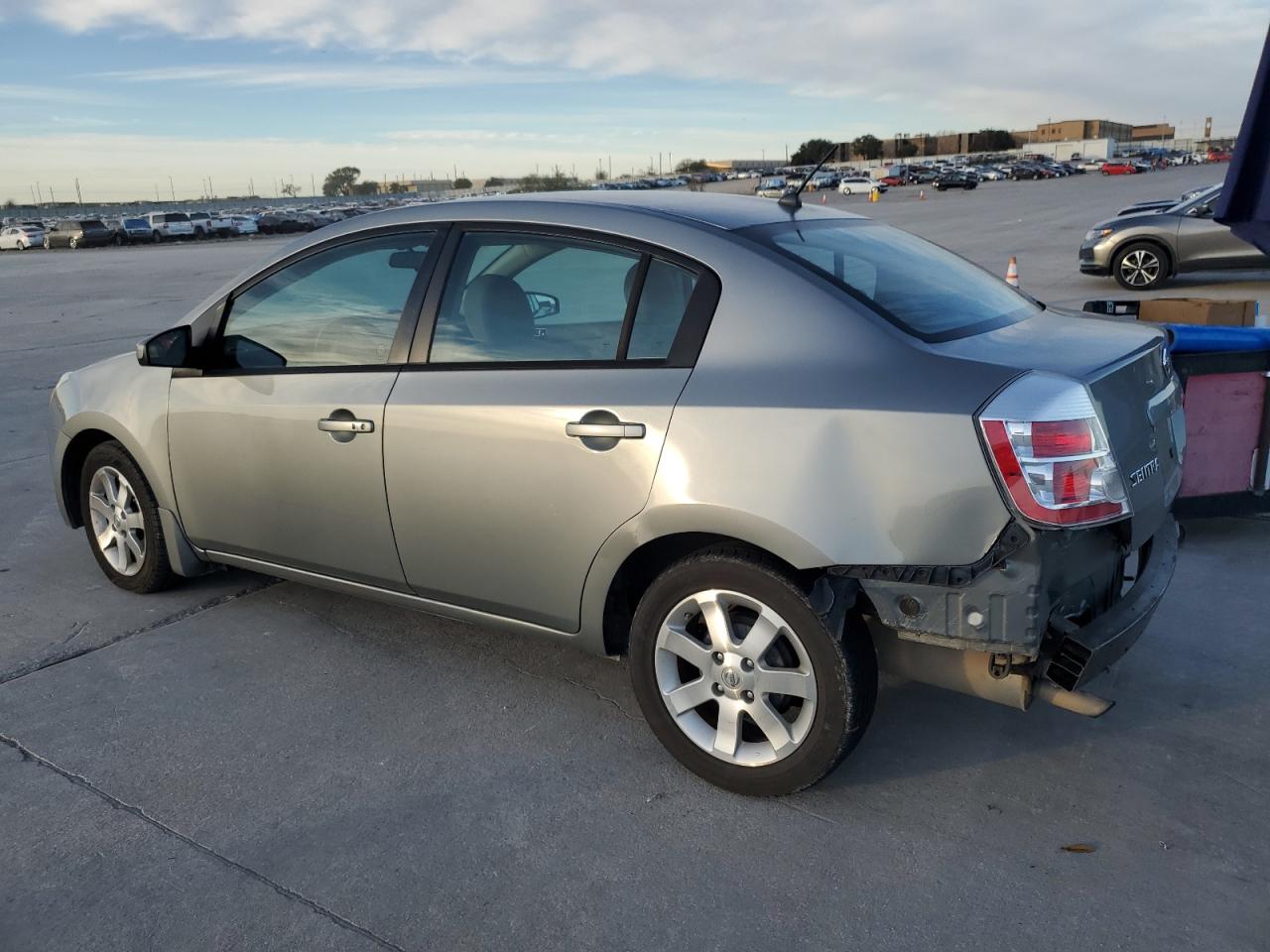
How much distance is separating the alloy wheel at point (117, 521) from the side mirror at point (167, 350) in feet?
2.33

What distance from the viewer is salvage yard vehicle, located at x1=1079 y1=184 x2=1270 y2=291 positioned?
46.5 ft

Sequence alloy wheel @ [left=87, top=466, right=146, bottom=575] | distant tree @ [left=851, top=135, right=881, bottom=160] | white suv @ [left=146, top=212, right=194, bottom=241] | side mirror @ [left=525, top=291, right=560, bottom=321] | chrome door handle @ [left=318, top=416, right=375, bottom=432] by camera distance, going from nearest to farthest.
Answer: side mirror @ [left=525, top=291, right=560, bottom=321], chrome door handle @ [left=318, top=416, right=375, bottom=432], alloy wheel @ [left=87, top=466, right=146, bottom=575], white suv @ [left=146, top=212, right=194, bottom=241], distant tree @ [left=851, top=135, right=881, bottom=160]

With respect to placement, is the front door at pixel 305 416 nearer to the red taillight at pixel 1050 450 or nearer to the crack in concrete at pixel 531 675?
the crack in concrete at pixel 531 675

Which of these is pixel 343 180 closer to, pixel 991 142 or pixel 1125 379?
pixel 991 142

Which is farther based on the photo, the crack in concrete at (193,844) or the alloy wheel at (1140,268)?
the alloy wheel at (1140,268)

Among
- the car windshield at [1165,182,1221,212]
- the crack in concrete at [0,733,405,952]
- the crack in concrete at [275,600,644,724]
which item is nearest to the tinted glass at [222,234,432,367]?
the crack in concrete at [275,600,644,724]

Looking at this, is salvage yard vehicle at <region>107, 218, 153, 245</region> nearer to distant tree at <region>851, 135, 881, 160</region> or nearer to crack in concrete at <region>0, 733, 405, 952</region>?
crack in concrete at <region>0, 733, 405, 952</region>

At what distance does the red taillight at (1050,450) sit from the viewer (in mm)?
2639

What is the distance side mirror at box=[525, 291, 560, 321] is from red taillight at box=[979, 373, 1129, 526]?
4.86 feet

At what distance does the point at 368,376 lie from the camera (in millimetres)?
3754

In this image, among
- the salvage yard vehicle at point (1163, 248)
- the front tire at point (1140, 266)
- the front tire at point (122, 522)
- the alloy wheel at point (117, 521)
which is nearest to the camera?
the front tire at point (122, 522)

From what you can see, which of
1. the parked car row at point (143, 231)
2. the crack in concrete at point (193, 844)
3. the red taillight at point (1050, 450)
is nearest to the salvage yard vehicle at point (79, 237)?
the parked car row at point (143, 231)

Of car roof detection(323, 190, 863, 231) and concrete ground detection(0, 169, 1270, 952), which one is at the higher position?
car roof detection(323, 190, 863, 231)

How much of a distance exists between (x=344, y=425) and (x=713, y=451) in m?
1.45
